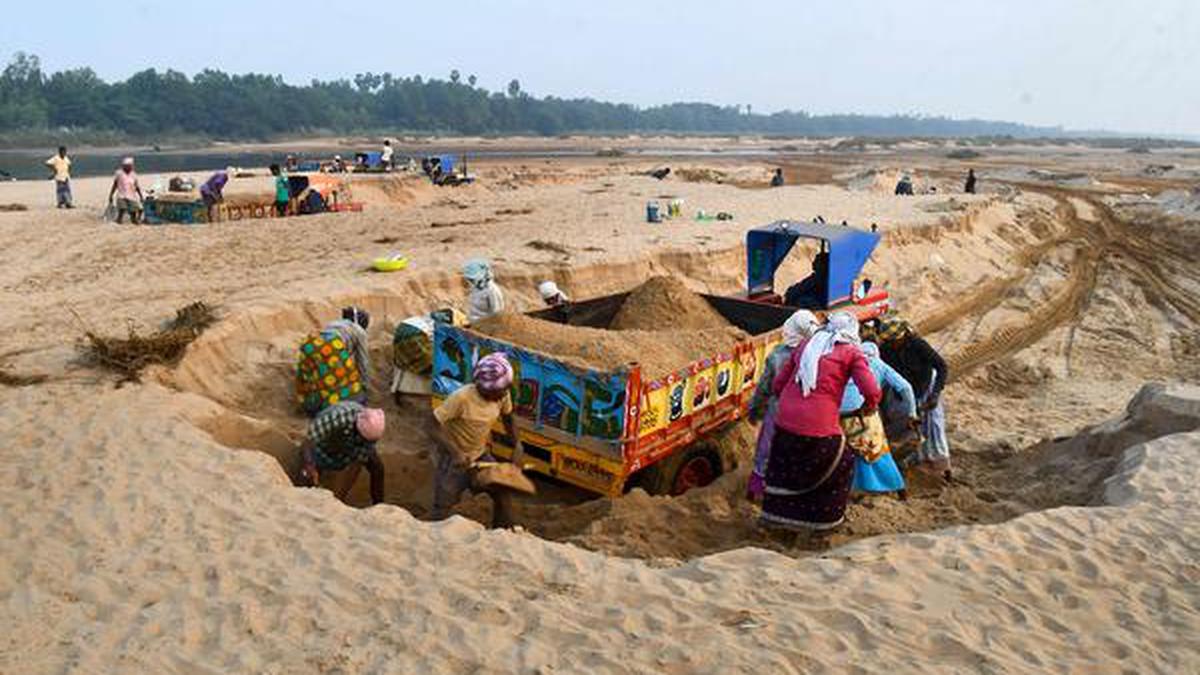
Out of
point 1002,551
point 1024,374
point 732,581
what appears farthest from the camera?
point 1024,374

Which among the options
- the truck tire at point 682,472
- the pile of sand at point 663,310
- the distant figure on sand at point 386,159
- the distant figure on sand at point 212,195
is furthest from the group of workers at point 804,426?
the distant figure on sand at point 386,159

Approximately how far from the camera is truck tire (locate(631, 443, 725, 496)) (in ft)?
22.5

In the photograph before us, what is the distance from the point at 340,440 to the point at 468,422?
3.51ft

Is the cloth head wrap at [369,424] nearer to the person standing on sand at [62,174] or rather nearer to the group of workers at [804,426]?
the group of workers at [804,426]

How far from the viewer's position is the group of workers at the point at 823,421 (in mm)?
5324

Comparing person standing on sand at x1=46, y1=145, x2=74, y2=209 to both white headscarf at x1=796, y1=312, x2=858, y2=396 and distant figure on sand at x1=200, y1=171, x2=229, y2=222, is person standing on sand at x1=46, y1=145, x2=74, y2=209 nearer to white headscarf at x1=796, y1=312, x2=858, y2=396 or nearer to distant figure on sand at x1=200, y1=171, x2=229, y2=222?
distant figure on sand at x1=200, y1=171, x2=229, y2=222

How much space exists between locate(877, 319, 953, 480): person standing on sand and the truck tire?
5.55 feet

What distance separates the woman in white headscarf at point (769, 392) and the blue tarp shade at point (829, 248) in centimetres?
405

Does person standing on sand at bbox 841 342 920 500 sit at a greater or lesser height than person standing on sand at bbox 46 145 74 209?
lesser

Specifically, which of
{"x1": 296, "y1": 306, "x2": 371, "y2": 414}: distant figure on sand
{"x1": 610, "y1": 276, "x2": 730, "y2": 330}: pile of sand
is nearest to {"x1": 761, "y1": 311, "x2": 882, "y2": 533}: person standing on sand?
{"x1": 610, "y1": 276, "x2": 730, "y2": 330}: pile of sand

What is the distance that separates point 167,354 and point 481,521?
3.77 meters

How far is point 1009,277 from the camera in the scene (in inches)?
693

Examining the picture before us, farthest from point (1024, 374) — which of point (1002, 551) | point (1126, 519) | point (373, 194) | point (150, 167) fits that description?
point (150, 167)

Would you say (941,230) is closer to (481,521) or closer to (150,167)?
(481,521)
